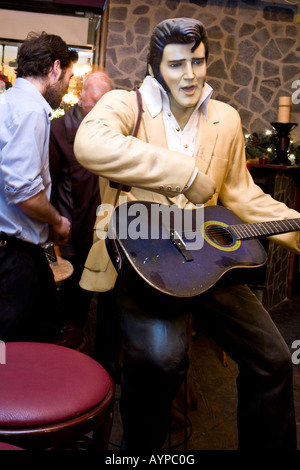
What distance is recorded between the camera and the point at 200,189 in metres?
1.57

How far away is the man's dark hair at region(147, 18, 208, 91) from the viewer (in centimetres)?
168

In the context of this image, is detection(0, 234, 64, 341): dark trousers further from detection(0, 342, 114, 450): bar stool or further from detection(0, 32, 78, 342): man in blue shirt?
detection(0, 342, 114, 450): bar stool

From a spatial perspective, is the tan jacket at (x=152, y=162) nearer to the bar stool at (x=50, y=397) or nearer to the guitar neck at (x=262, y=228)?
the guitar neck at (x=262, y=228)

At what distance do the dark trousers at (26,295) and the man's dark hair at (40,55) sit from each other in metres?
0.99

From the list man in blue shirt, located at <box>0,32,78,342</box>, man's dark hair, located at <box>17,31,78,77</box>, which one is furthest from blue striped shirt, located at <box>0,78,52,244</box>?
man's dark hair, located at <box>17,31,78,77</box>

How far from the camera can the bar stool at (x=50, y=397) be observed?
3.82ft

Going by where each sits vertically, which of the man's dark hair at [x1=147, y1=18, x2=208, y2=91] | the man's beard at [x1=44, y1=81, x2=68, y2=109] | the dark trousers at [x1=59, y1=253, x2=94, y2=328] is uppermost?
the man's dark hair at [x1=147, y1=18, x2=208, y2=91]

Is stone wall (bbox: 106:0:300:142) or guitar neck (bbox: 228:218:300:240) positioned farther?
stone wall (bbox: 106:0:300:142)

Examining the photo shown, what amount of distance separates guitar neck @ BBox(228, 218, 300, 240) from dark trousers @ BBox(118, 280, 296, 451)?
0.24m

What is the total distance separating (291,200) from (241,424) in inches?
167

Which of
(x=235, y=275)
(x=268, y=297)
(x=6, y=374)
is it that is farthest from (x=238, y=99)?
(x=6, y=374)

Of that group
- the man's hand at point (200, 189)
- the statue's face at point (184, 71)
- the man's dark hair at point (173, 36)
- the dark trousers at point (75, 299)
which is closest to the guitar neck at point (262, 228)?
the man's hand at point (200, 189)

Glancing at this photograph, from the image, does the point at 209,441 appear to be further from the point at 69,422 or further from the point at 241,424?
the point at 69,422

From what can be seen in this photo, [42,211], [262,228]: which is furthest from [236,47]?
[262,228]
